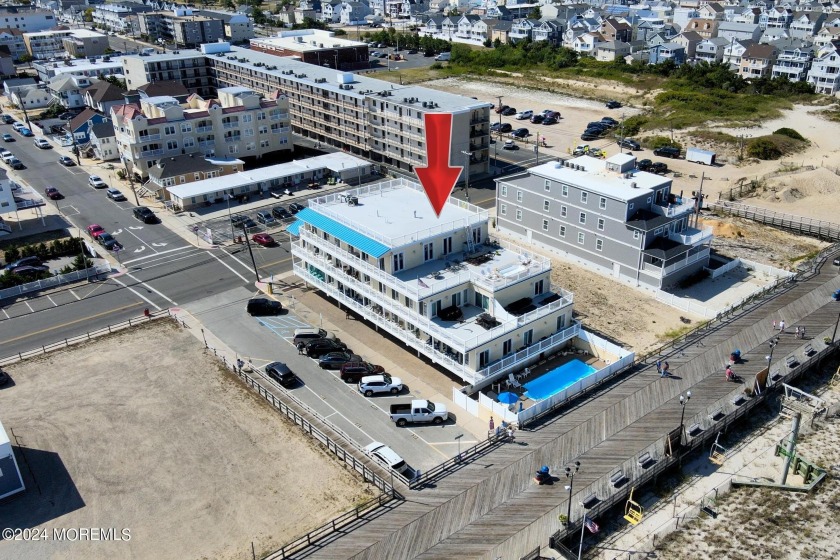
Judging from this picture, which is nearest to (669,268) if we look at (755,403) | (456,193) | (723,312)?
(723,312)

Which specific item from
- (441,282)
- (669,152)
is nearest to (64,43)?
(669,152)

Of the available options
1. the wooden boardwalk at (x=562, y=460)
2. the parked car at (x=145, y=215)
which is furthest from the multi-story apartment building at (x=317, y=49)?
the wooden boardwalk at (x=562, y=460)

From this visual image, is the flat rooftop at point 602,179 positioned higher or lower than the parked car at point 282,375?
higher

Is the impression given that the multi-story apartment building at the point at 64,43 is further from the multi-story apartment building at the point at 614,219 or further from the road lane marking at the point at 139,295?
the multi-story apartment building at the point at 614,219

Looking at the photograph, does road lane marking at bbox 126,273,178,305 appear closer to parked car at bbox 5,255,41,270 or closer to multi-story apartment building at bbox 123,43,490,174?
parked car at bbox 5,255,41,270

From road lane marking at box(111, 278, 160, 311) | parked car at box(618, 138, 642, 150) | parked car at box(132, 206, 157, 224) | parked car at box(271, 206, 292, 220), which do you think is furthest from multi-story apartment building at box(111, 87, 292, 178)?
parked car at box(618, 138, 642, 150)
